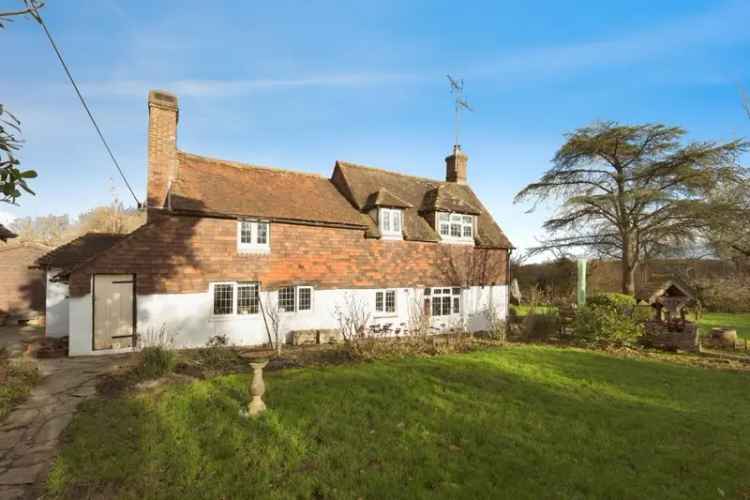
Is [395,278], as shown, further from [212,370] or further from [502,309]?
[212,370]

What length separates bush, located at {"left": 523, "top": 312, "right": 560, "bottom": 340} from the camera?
1811 centimetres

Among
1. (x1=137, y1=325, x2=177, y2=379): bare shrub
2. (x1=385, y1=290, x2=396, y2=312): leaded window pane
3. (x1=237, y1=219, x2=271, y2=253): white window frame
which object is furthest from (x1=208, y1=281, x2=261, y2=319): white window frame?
(x1=385, y1=290, x2=396, y2=312): leaded window pane

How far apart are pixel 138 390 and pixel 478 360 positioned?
9.41 metres

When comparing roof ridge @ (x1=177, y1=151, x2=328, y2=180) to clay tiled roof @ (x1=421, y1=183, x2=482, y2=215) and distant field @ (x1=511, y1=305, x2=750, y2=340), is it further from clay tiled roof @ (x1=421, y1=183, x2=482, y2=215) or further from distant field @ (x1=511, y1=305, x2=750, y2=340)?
distant field @ (x1=511, y1=305, x2=750, y2=340)

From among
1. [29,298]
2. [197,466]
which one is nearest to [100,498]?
[197,466]

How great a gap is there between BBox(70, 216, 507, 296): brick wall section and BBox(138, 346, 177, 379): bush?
4328 mm

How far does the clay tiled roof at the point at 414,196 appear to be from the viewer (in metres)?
19.8

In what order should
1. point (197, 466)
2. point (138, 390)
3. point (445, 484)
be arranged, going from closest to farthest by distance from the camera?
point (445, 484) → point (197, 466) → point (138, 390)

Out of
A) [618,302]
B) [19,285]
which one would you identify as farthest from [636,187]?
[19,285]

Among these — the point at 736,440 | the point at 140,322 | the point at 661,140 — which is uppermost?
the point at 661,140

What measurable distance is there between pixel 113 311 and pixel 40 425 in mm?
7230

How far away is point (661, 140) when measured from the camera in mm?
22750

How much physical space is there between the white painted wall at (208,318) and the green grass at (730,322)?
1861cm

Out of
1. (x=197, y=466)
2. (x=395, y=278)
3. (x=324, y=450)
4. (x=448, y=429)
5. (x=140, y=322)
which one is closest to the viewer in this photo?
(x=197, y=466)
